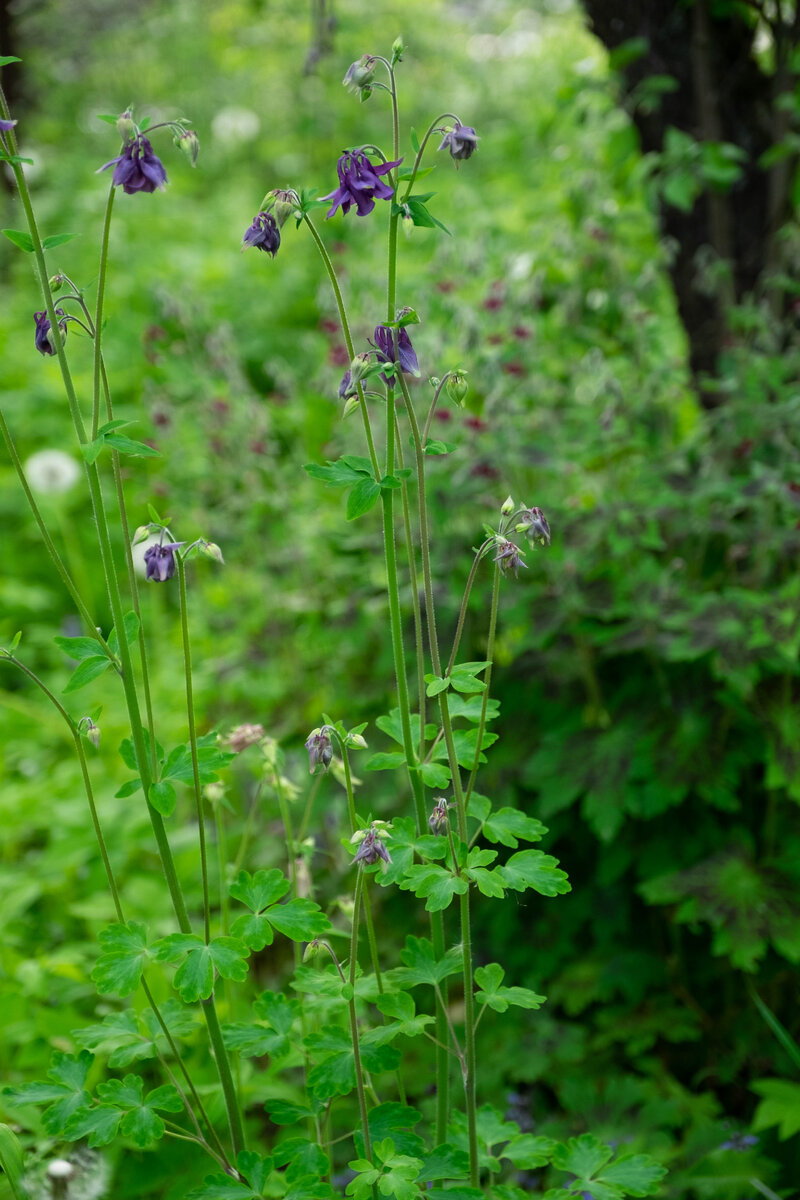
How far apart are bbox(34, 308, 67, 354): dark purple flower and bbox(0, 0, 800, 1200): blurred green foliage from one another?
714mm

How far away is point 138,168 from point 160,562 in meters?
0.47

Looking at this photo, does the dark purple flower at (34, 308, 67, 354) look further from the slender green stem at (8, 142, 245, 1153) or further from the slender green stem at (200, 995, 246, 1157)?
the slender green stem at (200, 995, 246, 1157)

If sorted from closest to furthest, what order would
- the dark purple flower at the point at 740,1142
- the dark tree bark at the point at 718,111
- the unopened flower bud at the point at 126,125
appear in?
the unopened flower bud at the point at 126,125 < the dark purple flower at the point at 740,1142 < the dark tree bark at the point at 718,111

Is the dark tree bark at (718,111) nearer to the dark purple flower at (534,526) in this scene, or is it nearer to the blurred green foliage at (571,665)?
the blurred green foliage at (571,665)

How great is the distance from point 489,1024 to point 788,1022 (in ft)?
2.38

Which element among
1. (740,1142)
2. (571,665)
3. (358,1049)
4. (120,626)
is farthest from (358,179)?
(740,1142)

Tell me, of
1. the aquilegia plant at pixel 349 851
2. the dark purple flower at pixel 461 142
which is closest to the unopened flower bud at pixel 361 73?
the aquilegia plant at pixel 349 851

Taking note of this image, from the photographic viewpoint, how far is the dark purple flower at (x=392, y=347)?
117 centimetres

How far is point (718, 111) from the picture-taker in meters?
3.03

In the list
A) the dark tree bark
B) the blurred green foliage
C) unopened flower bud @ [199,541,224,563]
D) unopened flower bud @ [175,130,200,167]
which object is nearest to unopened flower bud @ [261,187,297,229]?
unopened flower bud @ [175,130,200,167]

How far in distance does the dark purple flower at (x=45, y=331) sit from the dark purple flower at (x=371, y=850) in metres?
0.77

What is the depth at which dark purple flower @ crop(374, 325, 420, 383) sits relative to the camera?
117 cm

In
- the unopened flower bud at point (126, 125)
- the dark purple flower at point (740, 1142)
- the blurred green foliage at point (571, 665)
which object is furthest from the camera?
the blurred green foliage at point (571, 665)

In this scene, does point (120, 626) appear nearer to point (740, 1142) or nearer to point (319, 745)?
point (319, 745)
